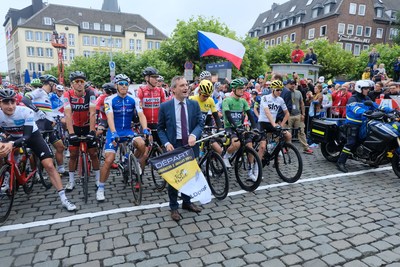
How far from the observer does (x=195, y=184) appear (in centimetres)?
435

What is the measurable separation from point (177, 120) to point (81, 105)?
2.36m

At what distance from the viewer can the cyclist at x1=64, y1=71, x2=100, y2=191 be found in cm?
546

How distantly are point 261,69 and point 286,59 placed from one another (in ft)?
21.2

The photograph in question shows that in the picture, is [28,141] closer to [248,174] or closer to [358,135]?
[248,174]

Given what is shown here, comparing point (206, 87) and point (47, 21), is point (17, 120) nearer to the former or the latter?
point (206, 87)

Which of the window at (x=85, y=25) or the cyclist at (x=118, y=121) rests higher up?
the window at (x=85, y=25)

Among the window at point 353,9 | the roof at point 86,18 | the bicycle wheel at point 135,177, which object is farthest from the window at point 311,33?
the bicycle wheel at point 135,177

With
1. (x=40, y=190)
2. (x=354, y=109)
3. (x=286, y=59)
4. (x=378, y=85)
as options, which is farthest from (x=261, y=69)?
(x=40, y=190)

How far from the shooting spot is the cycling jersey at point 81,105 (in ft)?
18.4

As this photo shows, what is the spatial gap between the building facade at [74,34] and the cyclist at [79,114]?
221 feet

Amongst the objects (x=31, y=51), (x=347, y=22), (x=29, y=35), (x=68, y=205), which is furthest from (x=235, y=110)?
(x=31, y=51)

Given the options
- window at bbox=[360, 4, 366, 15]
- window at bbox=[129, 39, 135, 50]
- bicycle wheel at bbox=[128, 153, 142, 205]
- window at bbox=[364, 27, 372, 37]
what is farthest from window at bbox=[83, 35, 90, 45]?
bicycle wheel at bbox=[128, 153, 142, 205]

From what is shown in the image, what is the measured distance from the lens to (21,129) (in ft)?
15.3

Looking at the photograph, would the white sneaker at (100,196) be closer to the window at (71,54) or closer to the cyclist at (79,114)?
the cyclist at (79,114)
